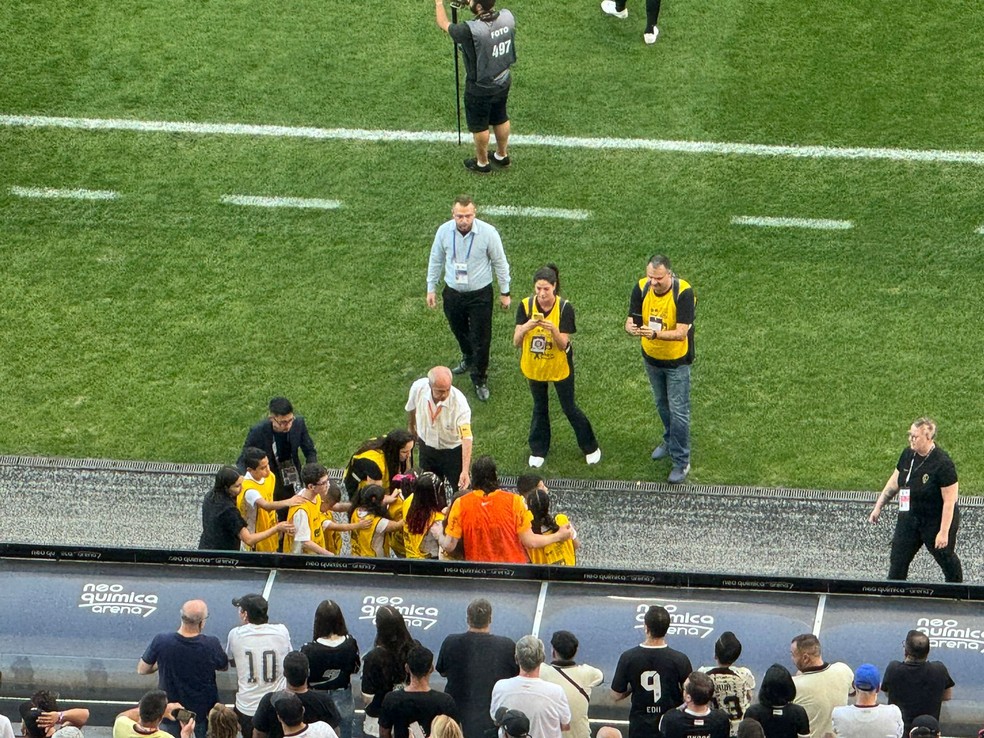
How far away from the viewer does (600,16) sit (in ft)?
52.4

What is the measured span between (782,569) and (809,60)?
5891 mm

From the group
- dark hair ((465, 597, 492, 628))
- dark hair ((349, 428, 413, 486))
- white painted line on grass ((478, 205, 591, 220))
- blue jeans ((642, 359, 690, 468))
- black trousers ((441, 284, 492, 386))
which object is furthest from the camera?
white painted line on grass ((478, 205, 591, 220))

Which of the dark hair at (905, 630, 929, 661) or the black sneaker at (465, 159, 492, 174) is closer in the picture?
the dark hair at (905, 630, 929, 661)

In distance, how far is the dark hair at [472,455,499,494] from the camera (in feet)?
31.6

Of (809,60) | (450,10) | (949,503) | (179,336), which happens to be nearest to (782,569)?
(949,503)

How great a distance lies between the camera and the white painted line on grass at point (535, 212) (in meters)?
14.1

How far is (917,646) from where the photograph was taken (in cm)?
848

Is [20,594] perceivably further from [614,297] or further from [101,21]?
[101,21]

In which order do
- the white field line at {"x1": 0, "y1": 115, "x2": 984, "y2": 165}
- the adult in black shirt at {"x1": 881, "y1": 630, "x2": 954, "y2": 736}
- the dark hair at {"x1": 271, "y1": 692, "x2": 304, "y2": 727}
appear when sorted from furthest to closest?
1. the white field line at {"x1": 0, "y1": 115, "x2": 984, "y2": 165}
2. the adult in black shirt at {"x1": 881, "y1": 630, "x2": 954, "y2": 736}
3. the dark hair at {"x1": 271, "y1": 692, "x2": 304, "y2": 727}

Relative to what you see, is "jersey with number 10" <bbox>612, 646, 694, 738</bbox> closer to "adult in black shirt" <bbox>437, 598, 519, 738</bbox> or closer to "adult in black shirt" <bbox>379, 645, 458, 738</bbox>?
"adult in black shirt" <bbox>437, 598, 519, 738</bbox>

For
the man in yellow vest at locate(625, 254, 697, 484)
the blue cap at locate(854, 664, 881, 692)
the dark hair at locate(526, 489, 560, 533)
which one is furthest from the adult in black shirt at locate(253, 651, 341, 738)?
the man in yellow vest at locate(625, 254, 697, 484)

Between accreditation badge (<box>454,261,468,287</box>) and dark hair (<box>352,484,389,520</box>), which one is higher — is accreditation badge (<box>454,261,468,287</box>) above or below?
above

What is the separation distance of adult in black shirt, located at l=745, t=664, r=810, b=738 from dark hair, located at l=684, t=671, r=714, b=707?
26 cm

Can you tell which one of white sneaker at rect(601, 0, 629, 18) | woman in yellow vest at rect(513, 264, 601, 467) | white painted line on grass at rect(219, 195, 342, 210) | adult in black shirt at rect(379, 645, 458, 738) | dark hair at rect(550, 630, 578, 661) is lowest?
adult in black shirt at rect(379, 645, 458, 738)
